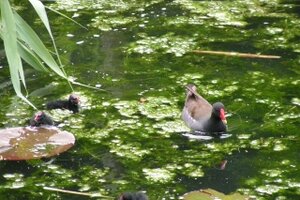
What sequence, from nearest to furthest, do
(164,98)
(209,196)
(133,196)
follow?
(133,196) < (209,196) < (164,98)

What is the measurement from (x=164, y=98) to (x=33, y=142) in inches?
53.7

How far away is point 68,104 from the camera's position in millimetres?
6723

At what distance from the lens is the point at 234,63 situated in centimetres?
793

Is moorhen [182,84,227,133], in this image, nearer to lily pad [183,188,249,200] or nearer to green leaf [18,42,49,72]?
lily pad [183,188,249,200]

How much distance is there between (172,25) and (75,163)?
11.0ft

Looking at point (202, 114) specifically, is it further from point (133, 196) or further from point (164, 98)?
point (133, 196)

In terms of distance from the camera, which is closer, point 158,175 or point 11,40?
point 11,40

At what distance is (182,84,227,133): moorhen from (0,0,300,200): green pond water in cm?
11

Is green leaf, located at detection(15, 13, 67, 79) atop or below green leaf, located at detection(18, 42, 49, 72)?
atop

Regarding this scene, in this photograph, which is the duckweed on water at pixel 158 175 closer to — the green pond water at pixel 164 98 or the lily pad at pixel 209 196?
the green pond water at pixel 164 98

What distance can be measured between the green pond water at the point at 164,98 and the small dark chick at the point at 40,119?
0.68 feet

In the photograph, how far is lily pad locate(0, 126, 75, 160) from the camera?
19.5 feet

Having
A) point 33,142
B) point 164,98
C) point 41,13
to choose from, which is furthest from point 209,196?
point 164,98

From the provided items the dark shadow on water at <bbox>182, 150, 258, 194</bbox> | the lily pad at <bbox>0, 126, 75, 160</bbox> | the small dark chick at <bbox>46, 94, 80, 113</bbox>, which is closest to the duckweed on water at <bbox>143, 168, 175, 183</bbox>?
the dark shadow on water at <bbox>182, 150, 258, 194</bbox>
